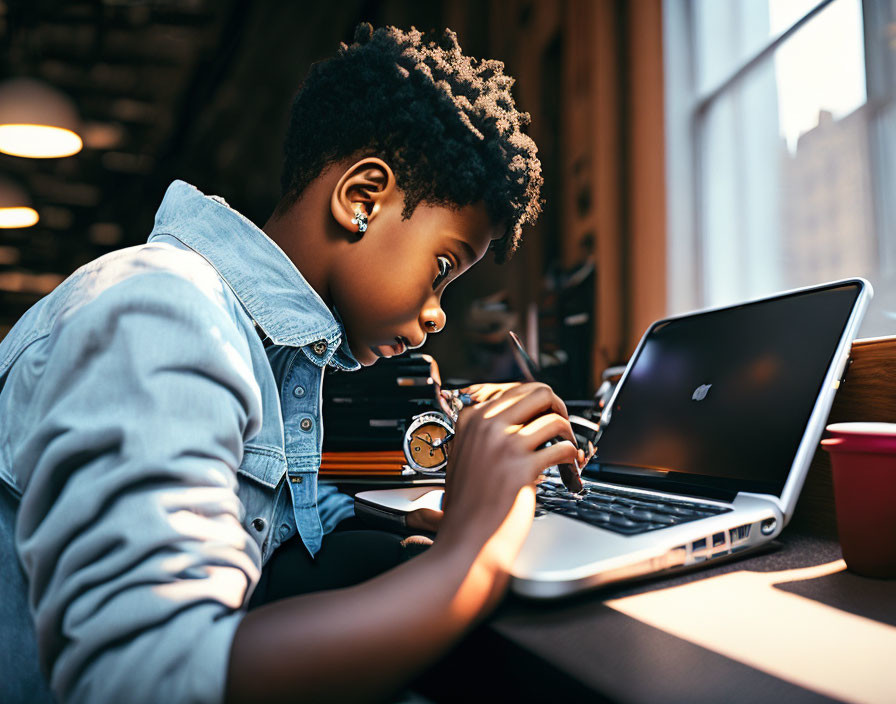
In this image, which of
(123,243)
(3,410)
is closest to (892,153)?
(3,410)

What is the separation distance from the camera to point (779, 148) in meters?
1.47

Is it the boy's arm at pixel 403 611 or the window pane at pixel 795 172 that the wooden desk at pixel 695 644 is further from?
the window pane at pixel 795 172

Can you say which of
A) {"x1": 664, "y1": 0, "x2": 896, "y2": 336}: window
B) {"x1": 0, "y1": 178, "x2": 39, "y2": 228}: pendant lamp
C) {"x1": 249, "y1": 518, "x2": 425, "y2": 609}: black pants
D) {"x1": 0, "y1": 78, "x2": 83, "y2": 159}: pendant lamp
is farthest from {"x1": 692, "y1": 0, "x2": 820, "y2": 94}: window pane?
{"x1": 0, "y1": 178, "x2": 39, "y2": 228}: pendant lamp

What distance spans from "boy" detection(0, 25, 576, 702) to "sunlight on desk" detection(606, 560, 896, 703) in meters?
0.12

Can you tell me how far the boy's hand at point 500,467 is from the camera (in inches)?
16.9

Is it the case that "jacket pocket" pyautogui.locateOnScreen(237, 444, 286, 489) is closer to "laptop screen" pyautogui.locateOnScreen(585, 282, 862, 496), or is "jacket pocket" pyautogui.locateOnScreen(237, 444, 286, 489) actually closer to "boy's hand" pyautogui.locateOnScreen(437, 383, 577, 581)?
"boy's hand" pyautogui.locateOnScreen(437, 383, 577, 581)

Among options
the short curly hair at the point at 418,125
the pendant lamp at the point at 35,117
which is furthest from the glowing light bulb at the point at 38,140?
the short curly hair at the point at 418,125

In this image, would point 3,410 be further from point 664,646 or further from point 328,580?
point 664,646

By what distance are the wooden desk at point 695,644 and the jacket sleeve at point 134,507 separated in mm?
179

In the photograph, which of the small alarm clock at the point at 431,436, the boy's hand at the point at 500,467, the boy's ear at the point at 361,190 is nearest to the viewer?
the boy's hand at the point at 500,467

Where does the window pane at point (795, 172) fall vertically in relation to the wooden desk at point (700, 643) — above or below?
above

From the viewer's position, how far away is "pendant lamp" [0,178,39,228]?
10.5ft

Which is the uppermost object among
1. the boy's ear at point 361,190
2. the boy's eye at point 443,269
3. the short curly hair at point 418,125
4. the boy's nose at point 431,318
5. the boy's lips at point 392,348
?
the short curly hair at point 418,125

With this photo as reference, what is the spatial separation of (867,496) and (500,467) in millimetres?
310
